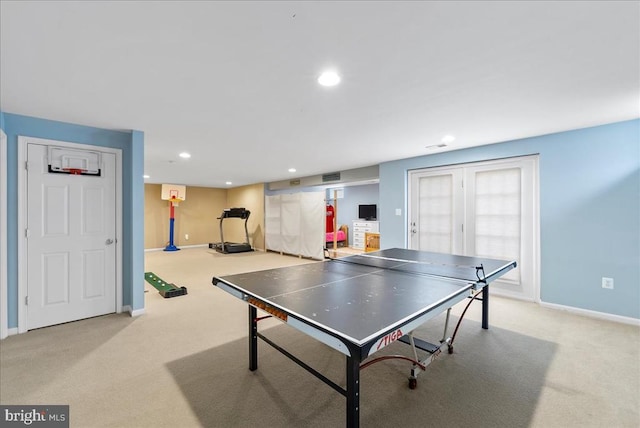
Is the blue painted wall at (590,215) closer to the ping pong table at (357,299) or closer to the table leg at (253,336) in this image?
the ping pong table at (357,299)

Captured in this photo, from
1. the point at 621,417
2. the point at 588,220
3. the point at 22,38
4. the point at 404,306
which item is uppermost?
the point at 22,38

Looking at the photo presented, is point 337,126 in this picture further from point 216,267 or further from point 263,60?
point 216,267

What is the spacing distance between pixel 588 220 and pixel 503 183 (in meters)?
1.08

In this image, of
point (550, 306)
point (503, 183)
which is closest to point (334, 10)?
point (503, 183)

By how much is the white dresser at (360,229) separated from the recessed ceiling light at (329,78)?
6410 millimetres

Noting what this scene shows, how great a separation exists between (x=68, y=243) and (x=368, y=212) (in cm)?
712

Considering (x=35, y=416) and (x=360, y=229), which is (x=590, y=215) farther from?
(x=360, y=229)

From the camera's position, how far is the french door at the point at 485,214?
153 inches

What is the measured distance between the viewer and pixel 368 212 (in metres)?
→ 8.68

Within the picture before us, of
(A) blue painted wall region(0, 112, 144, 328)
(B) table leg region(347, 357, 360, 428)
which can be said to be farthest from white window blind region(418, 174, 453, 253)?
(A) blue painted wall region(0, 112, 144, 328)

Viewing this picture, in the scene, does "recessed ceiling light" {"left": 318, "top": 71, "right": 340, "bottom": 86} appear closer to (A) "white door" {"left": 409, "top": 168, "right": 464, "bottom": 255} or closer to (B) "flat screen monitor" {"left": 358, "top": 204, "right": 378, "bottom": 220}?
(A) "white door" {"left": 409, "top": 168, "right": 464, "bottom": 255}

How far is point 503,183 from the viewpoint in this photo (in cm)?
412

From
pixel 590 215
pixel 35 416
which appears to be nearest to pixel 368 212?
pixel 590 215

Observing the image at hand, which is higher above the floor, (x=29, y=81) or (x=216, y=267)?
(x=29, y=81)
